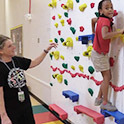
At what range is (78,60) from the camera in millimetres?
1937

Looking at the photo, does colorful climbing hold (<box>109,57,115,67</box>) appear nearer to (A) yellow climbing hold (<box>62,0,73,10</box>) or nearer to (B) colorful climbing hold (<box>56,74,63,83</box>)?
(A) yellow climbing hold (<box>62,0,73,10</box>)

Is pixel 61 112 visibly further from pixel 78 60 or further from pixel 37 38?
pixel 37 38

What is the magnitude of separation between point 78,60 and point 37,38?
1445 mm

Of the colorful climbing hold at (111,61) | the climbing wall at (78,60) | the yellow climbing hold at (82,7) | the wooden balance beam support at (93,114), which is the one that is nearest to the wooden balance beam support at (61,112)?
the climbing wall at (78,60)

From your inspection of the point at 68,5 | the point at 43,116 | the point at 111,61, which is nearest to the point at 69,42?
the point at 68,5

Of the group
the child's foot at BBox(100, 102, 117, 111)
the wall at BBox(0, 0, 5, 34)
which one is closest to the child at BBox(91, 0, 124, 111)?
the child's foot at BBox(100, 102, 117, 111)

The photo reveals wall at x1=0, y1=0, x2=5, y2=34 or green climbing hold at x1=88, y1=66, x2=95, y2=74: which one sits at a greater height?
wall at x1=0, y1=0, x2=5, y2=34

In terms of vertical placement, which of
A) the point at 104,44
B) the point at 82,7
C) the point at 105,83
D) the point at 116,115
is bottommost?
the point at 116,115

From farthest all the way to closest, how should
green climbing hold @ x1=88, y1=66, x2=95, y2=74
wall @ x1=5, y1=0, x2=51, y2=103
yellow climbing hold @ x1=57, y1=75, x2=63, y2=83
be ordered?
1. wall @ x1=5, y1=0, x2=51, y2=103
2. yellow climbing hold @ x1=57, y1=75, x2=63, y2=83
3. green climbing hold @ x1=88, y1=66, x2=95, y2=74

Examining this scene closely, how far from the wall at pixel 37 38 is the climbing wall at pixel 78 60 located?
36 cm

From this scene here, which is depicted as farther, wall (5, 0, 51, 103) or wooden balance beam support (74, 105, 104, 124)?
wall (5, 0, 51, 103)

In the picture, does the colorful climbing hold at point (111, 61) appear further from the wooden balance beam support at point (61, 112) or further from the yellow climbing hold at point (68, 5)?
the wooden balance beam support at point (61, 112)

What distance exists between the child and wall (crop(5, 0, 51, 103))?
145 cm

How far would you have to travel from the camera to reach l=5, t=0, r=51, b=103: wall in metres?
2.85
